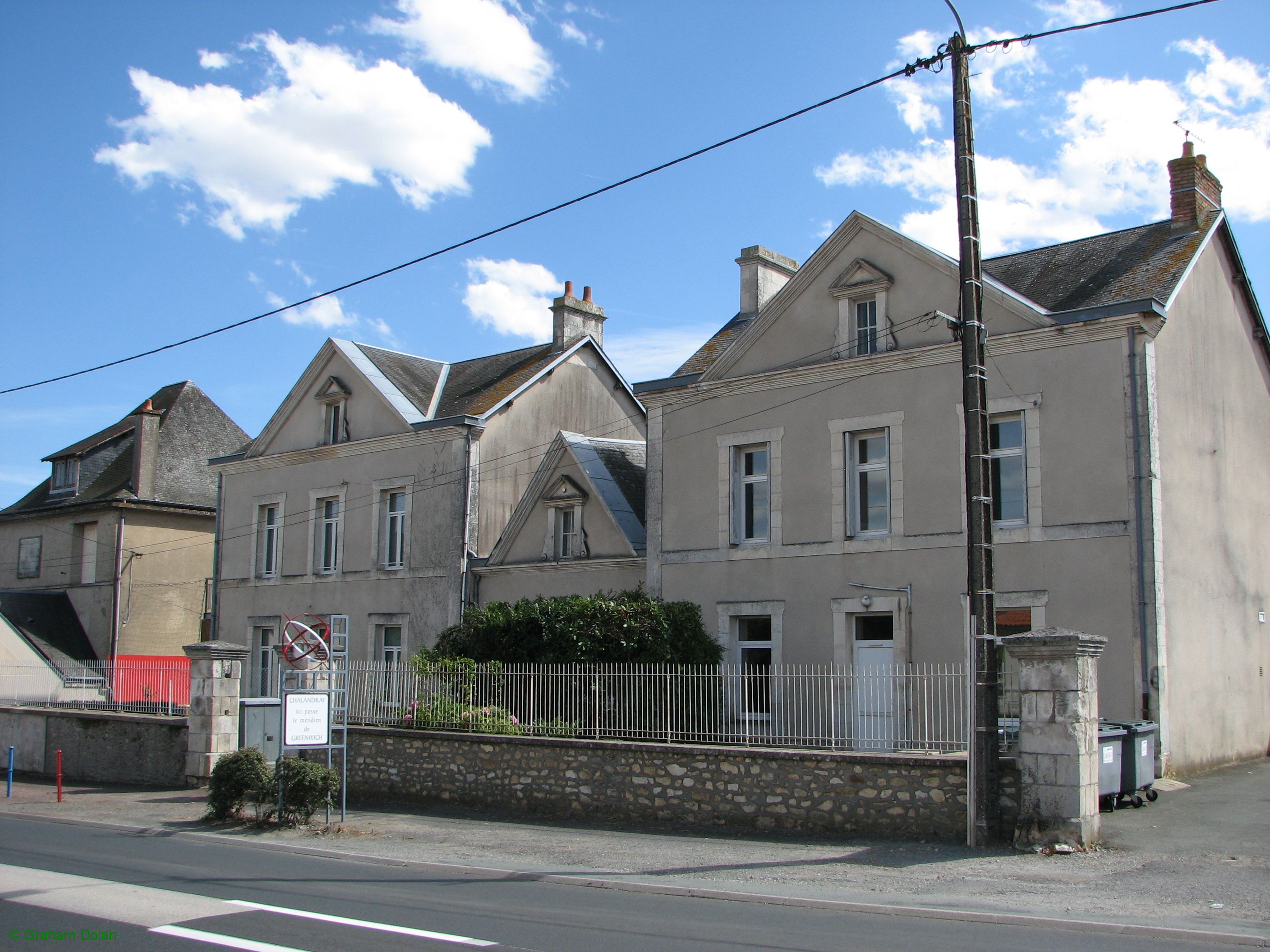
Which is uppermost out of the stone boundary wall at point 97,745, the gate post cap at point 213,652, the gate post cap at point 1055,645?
the gate post cap at point 1055,645

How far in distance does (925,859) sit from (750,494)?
1062 cm

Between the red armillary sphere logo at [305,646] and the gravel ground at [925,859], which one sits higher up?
the red armillary sphere logo at [305,646]

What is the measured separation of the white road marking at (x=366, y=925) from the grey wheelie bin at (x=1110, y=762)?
819 cm

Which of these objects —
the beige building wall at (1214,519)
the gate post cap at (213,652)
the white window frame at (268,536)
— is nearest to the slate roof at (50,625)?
the white window frame at (268,536)

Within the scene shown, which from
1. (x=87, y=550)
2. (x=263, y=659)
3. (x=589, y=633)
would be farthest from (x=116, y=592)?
(x=589, y=633)

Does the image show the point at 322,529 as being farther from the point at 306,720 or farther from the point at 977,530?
A: the point at 977,530

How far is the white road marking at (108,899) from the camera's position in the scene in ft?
28.6

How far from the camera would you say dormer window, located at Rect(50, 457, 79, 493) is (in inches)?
1469

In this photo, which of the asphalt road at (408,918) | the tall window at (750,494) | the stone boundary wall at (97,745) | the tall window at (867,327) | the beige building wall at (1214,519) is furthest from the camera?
the tall window at (750,494)

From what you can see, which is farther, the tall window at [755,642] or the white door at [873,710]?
the tall window at [755,642]

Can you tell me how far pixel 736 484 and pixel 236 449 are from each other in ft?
78.4

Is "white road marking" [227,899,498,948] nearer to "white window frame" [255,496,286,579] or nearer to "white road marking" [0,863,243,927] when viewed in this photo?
"white road marking" [0,863,243,927]

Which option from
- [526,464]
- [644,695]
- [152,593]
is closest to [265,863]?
[644,695]

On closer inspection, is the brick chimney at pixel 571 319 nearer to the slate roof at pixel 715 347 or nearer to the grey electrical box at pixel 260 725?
the slate roof at pixel 715 347
